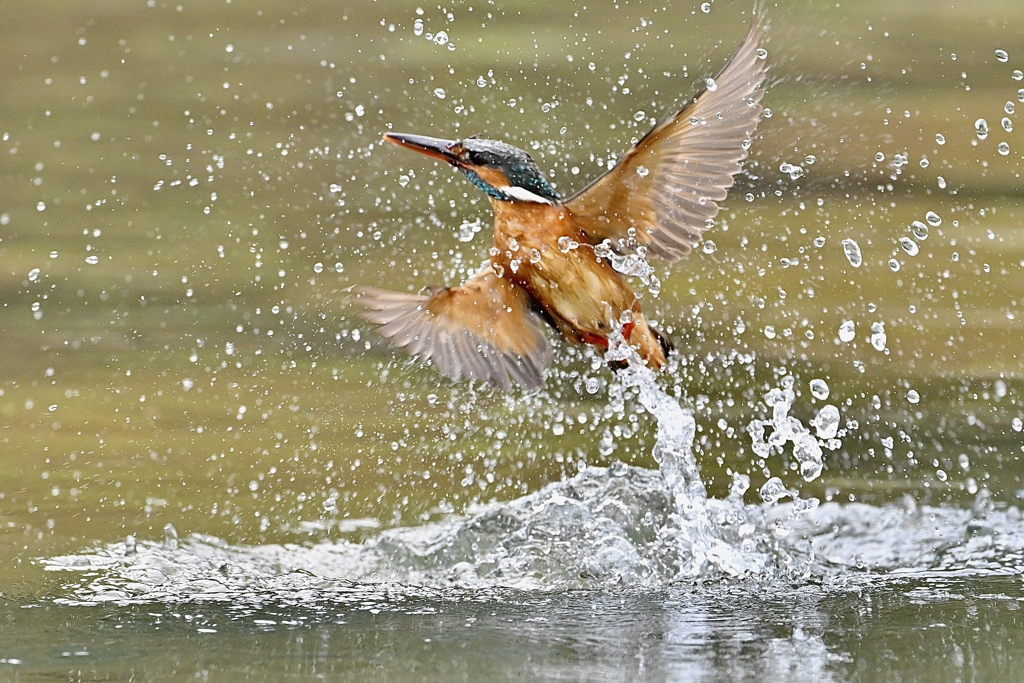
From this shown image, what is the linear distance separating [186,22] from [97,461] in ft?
3.37

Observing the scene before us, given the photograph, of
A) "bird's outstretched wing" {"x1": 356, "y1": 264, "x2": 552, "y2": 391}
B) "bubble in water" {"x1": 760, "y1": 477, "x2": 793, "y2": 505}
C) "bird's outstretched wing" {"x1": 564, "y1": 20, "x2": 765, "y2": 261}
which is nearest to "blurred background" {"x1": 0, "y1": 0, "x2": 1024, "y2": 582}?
"bubble in water" {"x1": 760, "y1": 477, "x2": 793, "y2": 505}

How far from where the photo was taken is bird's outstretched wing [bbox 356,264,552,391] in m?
1.80

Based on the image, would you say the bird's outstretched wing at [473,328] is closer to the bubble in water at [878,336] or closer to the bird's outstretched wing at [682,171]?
the bird's outstretched wing at [682,171]

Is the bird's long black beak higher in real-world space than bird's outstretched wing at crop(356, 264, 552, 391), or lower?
higher

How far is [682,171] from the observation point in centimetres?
169

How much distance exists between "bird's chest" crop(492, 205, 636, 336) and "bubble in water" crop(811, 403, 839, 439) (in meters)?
0.72

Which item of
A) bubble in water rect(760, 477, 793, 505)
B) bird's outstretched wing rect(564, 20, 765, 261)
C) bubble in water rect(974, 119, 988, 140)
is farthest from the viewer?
bubble in water rect(974, 119, 988, 140)

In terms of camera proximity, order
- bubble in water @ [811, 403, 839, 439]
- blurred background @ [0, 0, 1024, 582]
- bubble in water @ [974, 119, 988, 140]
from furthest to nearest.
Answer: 1. bubble in water @ [974, 119, 988, 140]
2. blurred background @ [0, 0, 1024, 582]
3. bubble in water @ [811, 403, 839, 439]

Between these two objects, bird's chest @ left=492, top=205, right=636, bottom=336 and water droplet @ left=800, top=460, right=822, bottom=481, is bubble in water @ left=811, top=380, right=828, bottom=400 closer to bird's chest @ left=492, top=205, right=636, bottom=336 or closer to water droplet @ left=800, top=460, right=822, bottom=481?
water droplet @ left=800, top=460, right=822, bottom=481

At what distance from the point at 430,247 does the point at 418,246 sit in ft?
0.08

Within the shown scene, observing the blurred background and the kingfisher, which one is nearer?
the kingfisher

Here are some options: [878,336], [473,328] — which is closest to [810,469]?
[878,336]

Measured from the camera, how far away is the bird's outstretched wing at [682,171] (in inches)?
64.1

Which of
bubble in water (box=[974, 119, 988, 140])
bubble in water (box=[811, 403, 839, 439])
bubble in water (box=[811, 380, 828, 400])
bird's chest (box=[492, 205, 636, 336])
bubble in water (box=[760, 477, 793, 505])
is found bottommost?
bubble in water (box=[760, 477, 793, 505])
